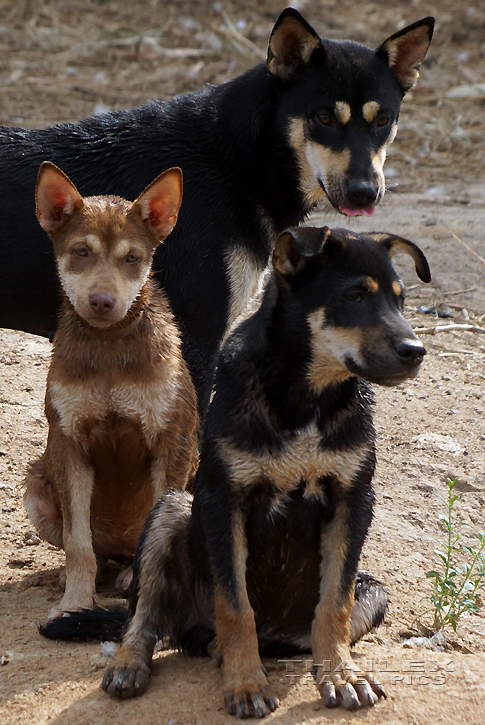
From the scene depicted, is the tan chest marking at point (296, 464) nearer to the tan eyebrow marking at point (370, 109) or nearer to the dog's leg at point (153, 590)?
the dog's leg at point (153, 590)

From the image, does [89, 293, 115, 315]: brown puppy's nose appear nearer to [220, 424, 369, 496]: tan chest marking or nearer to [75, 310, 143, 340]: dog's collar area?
[75, 310, 143, 340]: dog's collar area

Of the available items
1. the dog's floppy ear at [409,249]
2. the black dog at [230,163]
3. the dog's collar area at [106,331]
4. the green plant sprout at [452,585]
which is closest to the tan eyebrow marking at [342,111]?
the black dog at [230,163]

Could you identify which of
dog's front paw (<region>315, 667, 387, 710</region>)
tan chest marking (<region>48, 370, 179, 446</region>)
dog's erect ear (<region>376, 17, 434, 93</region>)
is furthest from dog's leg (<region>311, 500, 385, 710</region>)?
dog's erect ear (<region>376, 17, 434, 93</region>)

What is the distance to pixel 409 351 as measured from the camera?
10.0 feet

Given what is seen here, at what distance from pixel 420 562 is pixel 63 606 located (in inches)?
72.2

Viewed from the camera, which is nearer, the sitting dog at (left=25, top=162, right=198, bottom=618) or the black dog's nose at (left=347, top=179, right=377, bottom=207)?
the sitting dog at (left=25, top=162, right=198, bottom=618)

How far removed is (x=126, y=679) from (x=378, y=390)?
359cm

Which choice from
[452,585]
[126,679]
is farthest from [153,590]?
[452,585]

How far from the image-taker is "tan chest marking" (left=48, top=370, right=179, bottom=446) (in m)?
3.93

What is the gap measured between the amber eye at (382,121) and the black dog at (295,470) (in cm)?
158

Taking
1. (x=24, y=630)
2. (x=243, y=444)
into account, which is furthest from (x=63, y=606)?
(x=243, y=444)

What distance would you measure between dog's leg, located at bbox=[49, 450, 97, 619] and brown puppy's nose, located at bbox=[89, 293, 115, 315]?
0.62m

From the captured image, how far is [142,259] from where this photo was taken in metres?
4.04

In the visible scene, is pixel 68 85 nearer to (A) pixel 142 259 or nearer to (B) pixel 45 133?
(B) pixel 45 133
